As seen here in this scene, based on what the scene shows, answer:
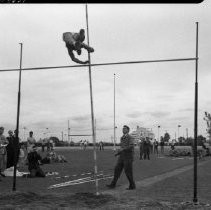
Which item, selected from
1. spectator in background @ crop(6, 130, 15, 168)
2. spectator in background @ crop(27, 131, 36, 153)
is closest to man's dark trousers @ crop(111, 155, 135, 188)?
spectator in background @ crop(6, 130, 15, 168)

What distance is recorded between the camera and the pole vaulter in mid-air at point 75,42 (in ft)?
42.7

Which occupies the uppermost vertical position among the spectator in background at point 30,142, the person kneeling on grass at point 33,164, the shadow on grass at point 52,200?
the spectator in background at point 30,142

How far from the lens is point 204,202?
1148cm

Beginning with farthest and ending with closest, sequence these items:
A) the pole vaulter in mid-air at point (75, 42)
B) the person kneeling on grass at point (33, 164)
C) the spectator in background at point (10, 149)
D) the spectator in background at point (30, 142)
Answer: the spectator in background at point (30, 142), the person kneeling on grass at point (33, 164), the spectator in background at point (10, 149), the pole vaulter in mid-air at point (75, 42)

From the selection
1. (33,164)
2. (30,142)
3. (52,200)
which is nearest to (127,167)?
(52,200)

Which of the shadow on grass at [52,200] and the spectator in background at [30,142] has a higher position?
the spectator in background at [30,142]

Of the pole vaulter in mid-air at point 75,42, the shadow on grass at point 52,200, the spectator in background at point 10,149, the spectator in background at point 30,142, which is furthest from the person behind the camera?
the spectator in background at point 30,142

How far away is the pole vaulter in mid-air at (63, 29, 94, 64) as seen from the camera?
13.0 metres

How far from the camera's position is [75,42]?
42.7ft

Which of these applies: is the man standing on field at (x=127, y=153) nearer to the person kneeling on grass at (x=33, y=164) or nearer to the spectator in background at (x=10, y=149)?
the person kneeling on grass at (x=33, y=164)

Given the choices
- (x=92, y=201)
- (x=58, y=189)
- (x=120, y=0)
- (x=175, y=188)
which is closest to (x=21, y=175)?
(x=58, y=189)

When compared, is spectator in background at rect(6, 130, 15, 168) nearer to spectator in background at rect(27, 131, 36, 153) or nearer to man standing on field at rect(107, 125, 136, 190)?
spectator in background at rect(27, 131, 36, 153)

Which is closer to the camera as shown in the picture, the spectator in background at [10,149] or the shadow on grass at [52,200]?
the shadow on grass at [52,200]

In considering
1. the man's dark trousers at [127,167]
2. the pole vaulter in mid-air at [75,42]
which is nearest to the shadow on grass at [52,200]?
the man's dark trousers at [127,167]
